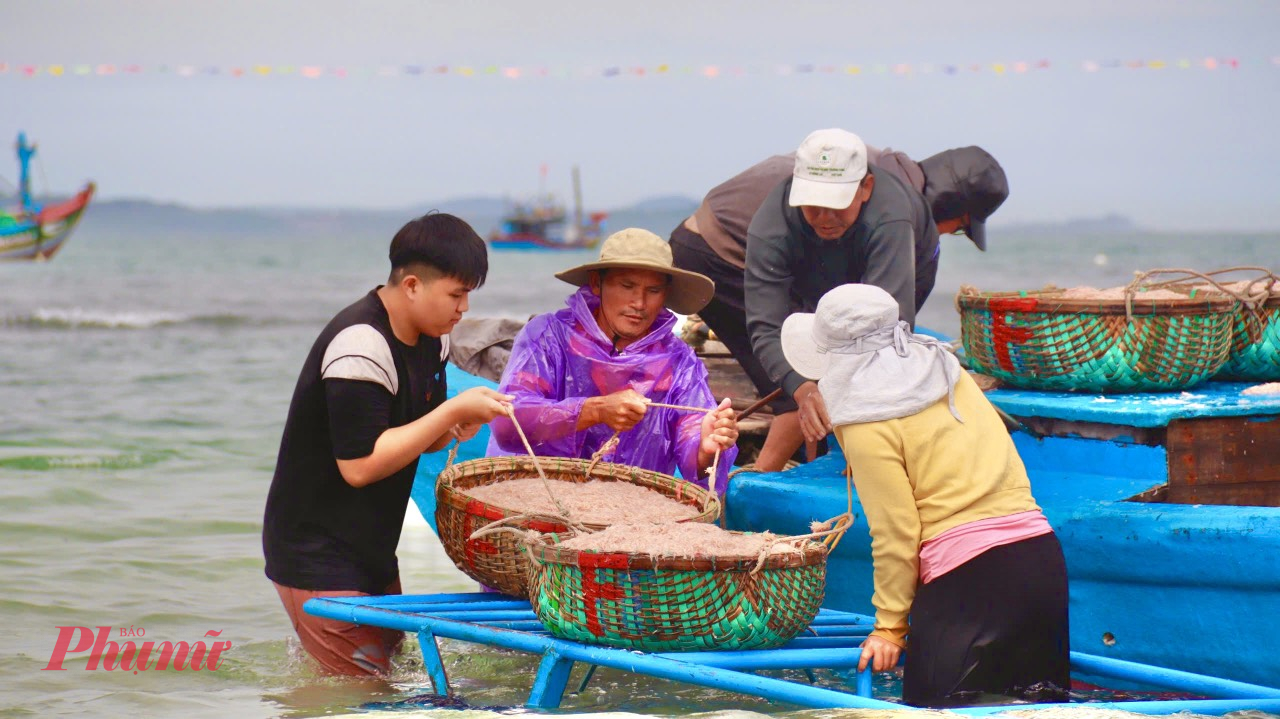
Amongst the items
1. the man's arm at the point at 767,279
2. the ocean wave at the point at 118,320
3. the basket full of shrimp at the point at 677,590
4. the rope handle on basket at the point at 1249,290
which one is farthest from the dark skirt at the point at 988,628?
the ocean wave at the point at 118,320

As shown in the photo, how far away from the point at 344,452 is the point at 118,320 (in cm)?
2000

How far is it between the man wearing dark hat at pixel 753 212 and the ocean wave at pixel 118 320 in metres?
17.4

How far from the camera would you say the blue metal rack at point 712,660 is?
2500mm

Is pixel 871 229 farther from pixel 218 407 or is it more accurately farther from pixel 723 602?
pixel 218 407

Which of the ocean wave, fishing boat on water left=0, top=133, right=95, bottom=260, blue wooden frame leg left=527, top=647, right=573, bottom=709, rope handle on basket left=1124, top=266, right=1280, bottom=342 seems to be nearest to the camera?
blue wooden frame leg left=527, top=647, right=573, bottom=709

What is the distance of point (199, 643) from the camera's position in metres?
4.50

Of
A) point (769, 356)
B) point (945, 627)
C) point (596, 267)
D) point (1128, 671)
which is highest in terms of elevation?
point (596, 267)

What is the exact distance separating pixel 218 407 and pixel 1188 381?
9046 millimetres

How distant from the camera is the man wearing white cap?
3623 mm

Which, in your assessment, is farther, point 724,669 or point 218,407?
point 218,407

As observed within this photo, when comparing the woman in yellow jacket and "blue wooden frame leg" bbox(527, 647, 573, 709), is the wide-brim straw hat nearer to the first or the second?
the woman in yellow jacket

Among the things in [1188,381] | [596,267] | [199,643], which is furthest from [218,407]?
[1188,381]

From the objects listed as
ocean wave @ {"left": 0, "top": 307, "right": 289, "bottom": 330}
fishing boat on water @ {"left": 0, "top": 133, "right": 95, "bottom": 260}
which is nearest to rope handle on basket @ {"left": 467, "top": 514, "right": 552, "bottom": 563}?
ocean wave @ {"left": 0, "top": 307, "right": 289, "bottom": 330}

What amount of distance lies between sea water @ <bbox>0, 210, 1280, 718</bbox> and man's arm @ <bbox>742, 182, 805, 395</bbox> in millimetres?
1044
